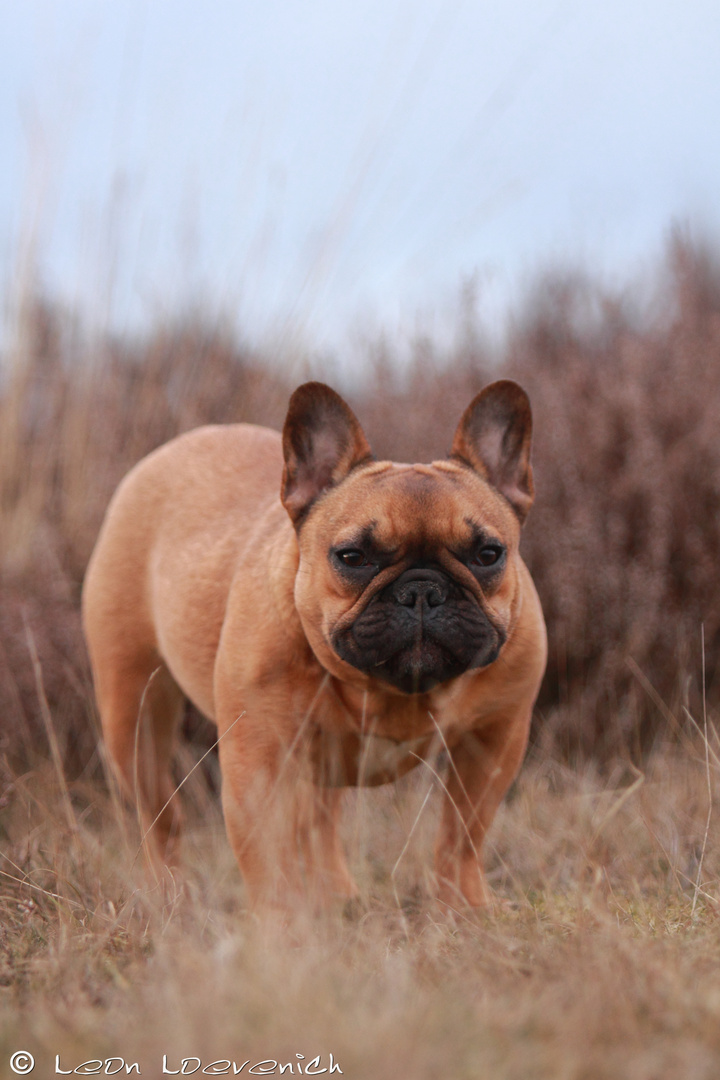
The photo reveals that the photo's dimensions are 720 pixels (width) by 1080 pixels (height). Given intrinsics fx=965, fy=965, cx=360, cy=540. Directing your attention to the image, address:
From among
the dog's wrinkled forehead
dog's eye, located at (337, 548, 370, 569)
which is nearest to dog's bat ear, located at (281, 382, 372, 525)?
the dog's wrinkled forehead

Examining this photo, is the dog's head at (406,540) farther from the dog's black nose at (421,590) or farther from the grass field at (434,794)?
the grass field at (434,794)

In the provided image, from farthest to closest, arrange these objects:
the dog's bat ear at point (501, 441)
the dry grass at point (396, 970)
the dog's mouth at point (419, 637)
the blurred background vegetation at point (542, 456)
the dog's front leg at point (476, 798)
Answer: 1. the blurred background vegetation at point (542, 456)
2. the dog's bat ear at point (501, 441)
3. the dog's front leg at point (476, 798)
4. the dog's mouth at point (419, 637)
5. the dry grass at point (396, 970)

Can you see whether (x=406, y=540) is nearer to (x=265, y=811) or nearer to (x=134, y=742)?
(x=265, y=811)

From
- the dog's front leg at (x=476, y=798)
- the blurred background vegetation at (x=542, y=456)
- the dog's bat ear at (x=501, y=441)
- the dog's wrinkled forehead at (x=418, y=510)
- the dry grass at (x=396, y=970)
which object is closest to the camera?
the dry grass at (x=396, y=970)

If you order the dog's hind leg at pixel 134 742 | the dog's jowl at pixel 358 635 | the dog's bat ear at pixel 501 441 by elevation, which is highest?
the dog's bat ear at pixel 501 441

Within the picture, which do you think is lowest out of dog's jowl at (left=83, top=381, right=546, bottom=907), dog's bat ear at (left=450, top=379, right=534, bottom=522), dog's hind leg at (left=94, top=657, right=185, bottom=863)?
dog's hind leg at (left=94, top=657, right=185, bottom=863)

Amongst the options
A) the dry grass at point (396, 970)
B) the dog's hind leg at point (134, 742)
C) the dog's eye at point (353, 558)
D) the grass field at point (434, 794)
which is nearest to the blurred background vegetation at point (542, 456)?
the grass field at point (434, 794)

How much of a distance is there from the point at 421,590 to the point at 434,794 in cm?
176

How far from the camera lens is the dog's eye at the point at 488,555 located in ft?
10.1

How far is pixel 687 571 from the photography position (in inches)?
199

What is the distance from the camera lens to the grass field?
162cm

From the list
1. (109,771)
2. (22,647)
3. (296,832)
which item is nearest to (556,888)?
(296,832)

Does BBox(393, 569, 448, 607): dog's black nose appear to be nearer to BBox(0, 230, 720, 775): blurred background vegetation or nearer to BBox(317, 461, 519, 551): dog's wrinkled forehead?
BBox(317, 461, 519, 551): dog's wrinkled forehead

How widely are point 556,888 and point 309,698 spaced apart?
1.04 meters
